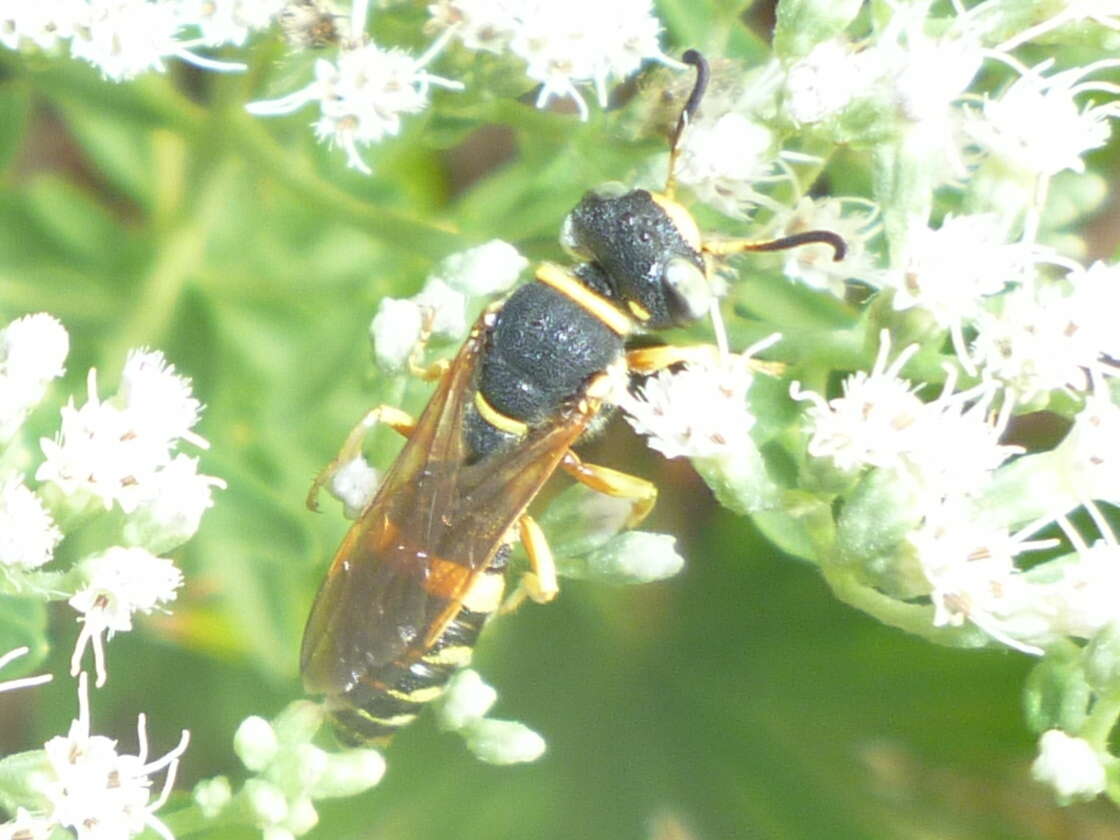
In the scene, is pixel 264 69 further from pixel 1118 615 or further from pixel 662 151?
pixel 1118 615

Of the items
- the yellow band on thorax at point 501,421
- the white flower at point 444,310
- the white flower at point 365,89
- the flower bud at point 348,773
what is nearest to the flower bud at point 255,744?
the flower bud at point 348,773

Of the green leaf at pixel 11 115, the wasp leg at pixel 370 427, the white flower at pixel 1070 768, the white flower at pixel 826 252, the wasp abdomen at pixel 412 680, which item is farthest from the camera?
the green leaf at pixel 11 115

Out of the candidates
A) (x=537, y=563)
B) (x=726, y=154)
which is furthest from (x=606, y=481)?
(x=726, y=154)

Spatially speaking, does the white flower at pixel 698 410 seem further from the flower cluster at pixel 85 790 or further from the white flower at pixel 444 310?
the flower cluster at pixel 85 790

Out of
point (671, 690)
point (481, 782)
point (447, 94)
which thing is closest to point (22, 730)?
point (481, 782)

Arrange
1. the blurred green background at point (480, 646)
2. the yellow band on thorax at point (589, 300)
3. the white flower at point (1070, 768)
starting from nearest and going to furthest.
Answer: the white flower at point (1070, 768) < the yellow band on thorax at point (589, 300) < the blurred green background at point (480, 646)

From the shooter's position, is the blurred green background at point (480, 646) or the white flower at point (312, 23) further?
the blurred green background at point (480, 646)
